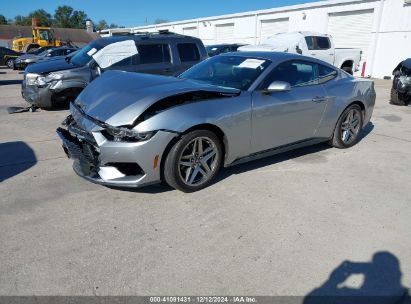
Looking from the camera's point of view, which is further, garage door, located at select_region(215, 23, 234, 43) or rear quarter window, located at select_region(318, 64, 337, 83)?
garage door, located at select_region(215, 23, 234, 43)

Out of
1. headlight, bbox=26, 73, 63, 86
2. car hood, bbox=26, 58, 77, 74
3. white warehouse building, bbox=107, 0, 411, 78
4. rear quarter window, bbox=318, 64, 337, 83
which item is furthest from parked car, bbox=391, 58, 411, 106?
white warehouse building, bbox=107, 0, 411, 78

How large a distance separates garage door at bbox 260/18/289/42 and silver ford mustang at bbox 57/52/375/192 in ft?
66.7

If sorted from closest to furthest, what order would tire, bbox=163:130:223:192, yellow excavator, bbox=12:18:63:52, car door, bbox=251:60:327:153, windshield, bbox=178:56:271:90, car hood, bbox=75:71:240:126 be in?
car hood, bbox=75:71:240:126, tire, bbox=163:130:223:192, car door, bbox=251:60:327:153, windshield, bbox=178:56:271:90, yellow excavator, bbox=12:18:63:52

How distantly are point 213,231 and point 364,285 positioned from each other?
1.29m

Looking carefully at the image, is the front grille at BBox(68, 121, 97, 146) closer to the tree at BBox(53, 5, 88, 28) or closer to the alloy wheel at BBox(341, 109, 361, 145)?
the alloy wheel at BBox(341, 109, 361, 145)

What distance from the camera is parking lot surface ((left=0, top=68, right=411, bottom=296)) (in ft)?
8.50

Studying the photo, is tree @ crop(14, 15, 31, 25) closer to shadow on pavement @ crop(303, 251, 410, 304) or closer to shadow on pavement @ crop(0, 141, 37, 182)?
shadow on pavement @ crop(0, 141, 37, 182)

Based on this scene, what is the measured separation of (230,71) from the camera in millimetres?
4637

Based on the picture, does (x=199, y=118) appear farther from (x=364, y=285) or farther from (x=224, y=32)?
(x=224, y=32)

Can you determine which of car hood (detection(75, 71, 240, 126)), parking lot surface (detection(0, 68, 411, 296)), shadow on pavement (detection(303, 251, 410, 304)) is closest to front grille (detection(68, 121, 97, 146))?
car hood (detection(75, 71, 240, 126))

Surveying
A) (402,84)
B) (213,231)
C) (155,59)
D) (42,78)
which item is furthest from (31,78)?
(402,84)

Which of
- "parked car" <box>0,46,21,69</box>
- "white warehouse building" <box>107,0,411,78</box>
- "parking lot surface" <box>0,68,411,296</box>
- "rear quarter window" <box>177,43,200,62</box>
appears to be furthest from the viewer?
"parked car" <box>0,46,21,69</box>

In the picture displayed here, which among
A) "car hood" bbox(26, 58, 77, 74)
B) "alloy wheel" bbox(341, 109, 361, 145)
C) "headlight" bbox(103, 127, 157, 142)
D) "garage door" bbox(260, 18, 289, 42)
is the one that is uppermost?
"garage door" bbox(260, 18, 289, 42)

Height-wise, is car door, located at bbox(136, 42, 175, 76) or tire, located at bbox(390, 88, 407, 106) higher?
car door, located at bbox(136, 42, 175, 76)
